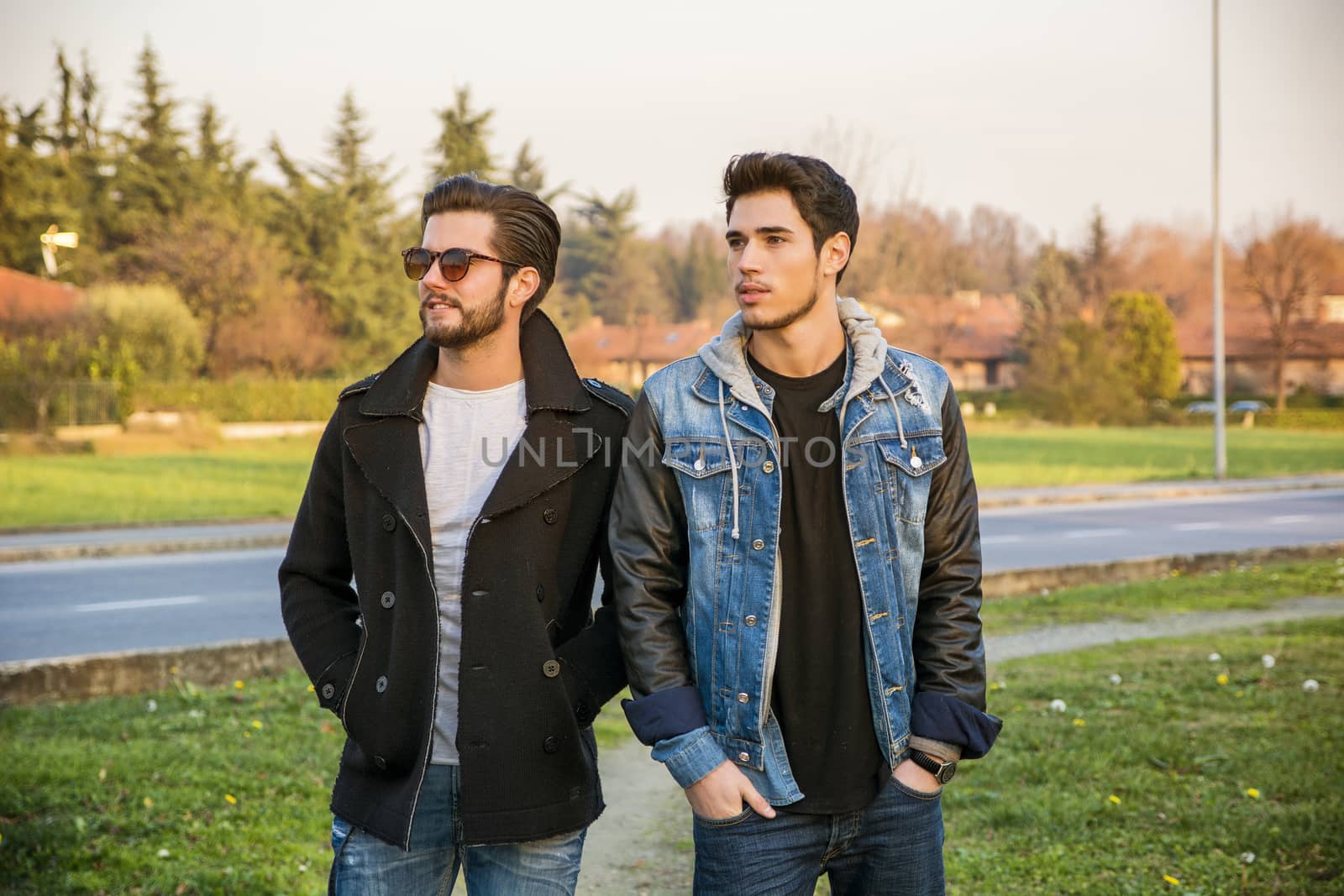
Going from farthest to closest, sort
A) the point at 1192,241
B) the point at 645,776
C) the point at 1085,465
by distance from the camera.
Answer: the point at 1192,241 < the point at 1085,465 < the point at 645,776

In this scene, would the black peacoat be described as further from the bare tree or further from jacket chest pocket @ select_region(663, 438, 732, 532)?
the bare tree

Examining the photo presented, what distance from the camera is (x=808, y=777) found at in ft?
8.43

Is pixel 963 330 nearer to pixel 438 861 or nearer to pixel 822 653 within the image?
pixel 822 653

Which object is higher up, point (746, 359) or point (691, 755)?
point (746, 359)

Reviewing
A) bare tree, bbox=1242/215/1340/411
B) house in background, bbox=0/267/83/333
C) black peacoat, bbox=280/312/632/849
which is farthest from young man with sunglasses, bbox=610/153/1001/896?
bare tree, bbox=1242/215/1340/411

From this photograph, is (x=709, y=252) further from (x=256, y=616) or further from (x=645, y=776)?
(x=645, y=776)

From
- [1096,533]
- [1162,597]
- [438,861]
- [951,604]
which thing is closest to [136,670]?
[438,861]

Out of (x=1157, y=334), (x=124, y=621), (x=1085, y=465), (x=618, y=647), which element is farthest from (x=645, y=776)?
(x=1157, y=334)

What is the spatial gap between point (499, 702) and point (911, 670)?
0.91 meters

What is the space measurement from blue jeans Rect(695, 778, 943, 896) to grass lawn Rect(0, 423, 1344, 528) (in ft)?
53.4

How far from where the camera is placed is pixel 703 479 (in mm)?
2654

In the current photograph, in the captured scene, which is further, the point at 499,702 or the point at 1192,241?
the point at 1192,241

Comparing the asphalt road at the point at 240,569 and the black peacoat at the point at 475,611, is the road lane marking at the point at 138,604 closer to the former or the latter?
the asphalt road at the point at 240,569

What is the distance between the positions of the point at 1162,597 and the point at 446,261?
372 inches
